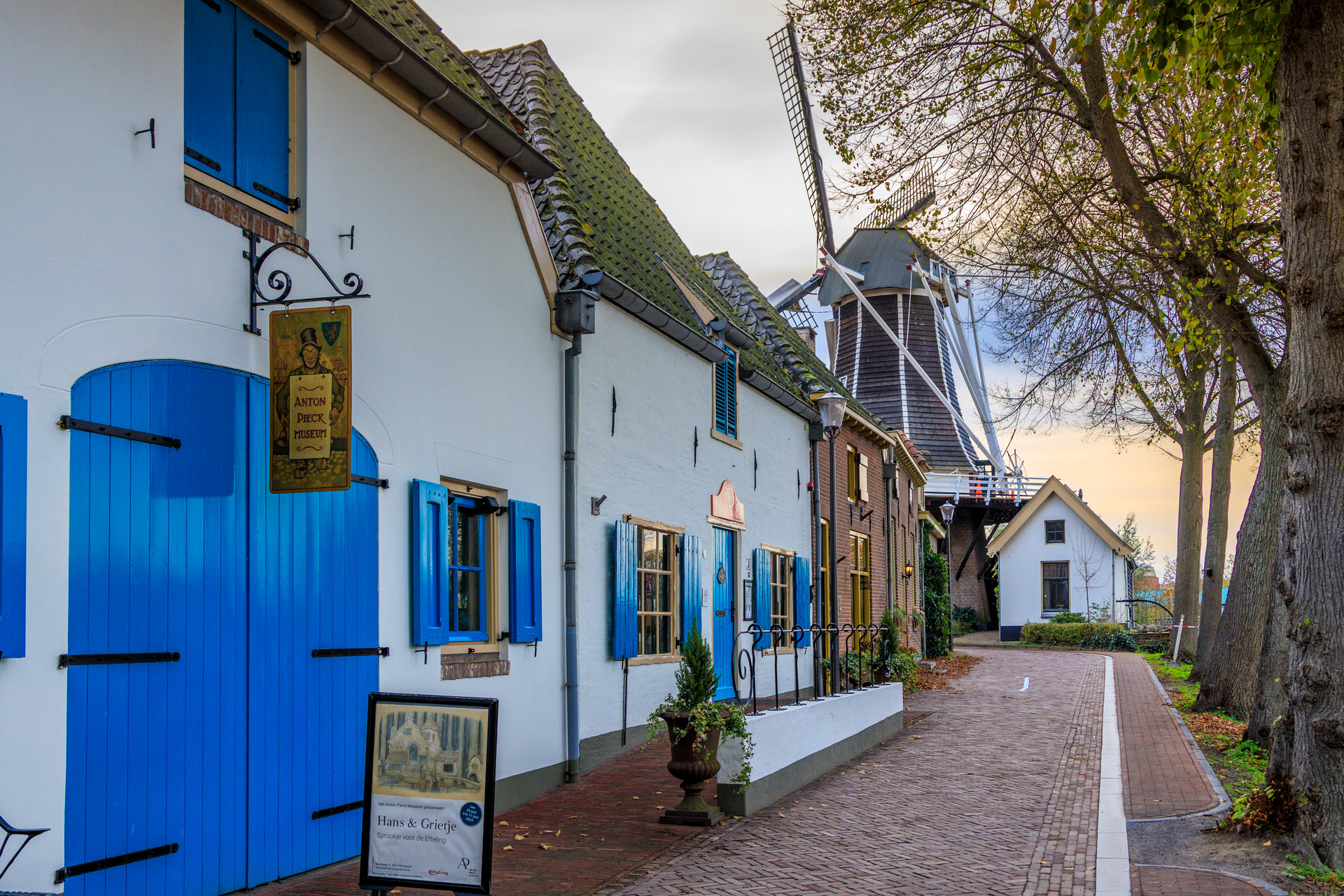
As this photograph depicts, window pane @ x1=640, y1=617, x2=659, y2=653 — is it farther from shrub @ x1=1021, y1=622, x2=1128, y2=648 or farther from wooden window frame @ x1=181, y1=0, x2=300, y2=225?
shrub @ x1=1021, y1=622, x2=1128, y2=648

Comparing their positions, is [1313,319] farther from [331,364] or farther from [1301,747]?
[331,364]

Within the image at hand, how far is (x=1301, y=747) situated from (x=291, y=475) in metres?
6.15

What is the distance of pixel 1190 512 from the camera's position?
22.5 m

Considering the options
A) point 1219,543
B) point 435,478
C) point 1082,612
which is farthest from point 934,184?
point 1082,612

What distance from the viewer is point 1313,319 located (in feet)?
22.0

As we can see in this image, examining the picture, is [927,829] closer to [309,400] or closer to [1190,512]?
[309,400]

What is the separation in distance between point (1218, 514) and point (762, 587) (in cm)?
1084

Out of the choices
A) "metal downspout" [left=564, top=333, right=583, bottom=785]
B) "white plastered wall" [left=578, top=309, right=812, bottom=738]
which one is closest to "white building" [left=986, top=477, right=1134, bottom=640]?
"white plastered wall" [left=578, top=309, right=812, bottom=738]

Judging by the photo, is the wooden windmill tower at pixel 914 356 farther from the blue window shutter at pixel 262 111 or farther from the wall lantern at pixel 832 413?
the blue window shutter at pixel 262 111

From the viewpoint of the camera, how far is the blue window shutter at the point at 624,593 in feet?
33.8

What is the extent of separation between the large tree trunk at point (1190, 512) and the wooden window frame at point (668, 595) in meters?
12.1

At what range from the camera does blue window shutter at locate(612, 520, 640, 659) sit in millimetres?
10312

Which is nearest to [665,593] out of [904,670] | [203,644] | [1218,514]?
[203,644]

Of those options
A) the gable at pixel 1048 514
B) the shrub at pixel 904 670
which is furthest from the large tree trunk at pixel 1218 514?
the gable at pixel 1048 514
